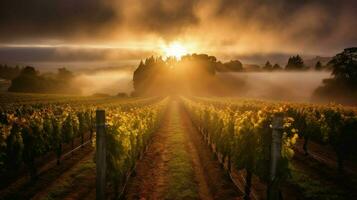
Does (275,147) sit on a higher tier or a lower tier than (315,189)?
higher

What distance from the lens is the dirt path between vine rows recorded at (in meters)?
15.1

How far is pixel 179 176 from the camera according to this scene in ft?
58.4

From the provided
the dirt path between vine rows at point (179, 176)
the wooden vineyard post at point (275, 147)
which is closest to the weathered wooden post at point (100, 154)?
the wooden vineyard post at point (275, 147)

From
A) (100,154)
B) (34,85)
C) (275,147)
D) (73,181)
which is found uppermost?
(34,85)

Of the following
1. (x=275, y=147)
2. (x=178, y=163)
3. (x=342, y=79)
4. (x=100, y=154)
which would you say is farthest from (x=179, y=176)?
(x=342, y=79)

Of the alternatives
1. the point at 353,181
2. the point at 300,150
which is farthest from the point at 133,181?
the point at 300,150

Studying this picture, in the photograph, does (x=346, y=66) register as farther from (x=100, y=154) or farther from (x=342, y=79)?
(x=100, y=154)

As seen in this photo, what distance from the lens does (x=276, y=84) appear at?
15438cm

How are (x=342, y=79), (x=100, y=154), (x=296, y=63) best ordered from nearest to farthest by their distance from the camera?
1. (x=100, y=154)
2. (x=342, y=79)
3. (x=296, y=63)

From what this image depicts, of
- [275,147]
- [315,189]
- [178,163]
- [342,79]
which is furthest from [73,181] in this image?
[342,79]

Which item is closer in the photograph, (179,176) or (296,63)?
(179,176)

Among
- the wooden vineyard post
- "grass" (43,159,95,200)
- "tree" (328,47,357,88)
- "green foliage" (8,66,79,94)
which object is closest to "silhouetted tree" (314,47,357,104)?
"tree" (328,47,357,88)

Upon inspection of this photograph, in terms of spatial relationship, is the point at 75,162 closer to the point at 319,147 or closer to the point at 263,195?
the point at 263,195

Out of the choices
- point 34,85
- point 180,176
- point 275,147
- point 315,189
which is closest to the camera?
point 275,147
